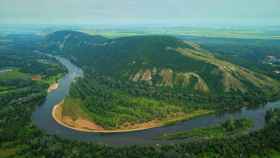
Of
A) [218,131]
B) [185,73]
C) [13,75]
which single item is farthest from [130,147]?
[13,75]

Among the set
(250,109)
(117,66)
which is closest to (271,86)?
(250,109)

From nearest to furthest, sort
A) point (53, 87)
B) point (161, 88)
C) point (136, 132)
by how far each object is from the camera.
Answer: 1. point (136, 132)
2. point (161, 88)
3. point (53, 87)

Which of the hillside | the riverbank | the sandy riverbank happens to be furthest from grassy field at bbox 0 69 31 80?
the riverbank

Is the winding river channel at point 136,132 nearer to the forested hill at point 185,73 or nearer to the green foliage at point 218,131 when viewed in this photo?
the green foliage at point 218,131

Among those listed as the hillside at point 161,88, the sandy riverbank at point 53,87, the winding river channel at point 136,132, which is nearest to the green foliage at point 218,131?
the winding river channel at point 136,132

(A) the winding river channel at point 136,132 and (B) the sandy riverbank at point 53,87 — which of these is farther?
(B) the sandy riverbank at point 53,87

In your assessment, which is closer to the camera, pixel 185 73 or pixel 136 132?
pixel 136 132

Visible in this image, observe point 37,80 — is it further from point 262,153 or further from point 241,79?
point 262,153

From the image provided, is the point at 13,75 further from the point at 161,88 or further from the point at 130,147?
the point at 130,147
